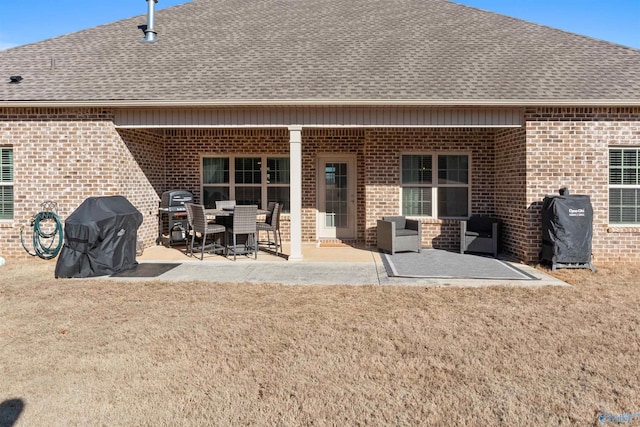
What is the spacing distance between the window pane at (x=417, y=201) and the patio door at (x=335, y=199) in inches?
54.9

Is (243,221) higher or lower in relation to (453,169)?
lower

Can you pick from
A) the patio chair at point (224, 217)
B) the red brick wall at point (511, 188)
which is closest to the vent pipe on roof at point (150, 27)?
the patio chair at point (224, 217)

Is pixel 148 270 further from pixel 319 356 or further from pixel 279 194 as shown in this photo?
pixel 319 356

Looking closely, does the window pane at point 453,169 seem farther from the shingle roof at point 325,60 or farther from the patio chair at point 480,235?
the shingle roof at point 325,60

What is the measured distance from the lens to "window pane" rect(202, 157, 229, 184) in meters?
10.9

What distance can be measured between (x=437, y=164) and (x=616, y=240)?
154 inches

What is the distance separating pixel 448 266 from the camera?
768 centimetres

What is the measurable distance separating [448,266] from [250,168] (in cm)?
568

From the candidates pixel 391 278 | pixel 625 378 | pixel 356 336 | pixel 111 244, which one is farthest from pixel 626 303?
pixel 111 244

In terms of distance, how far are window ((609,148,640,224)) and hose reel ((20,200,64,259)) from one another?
35.6 ft

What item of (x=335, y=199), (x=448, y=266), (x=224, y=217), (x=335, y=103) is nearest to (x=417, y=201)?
(x=335, y=199)

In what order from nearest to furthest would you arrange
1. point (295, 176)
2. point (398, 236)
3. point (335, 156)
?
point (295, 176) → point (398, 236) → point (335, 156)

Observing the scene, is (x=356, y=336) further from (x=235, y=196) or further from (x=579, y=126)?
(x=235, y=196)

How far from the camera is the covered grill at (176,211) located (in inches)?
395
